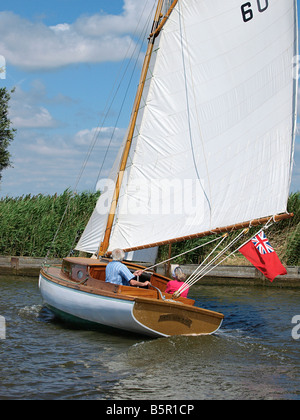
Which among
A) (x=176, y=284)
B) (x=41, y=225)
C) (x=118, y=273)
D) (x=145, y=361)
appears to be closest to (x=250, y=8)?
(x=176, y=284)

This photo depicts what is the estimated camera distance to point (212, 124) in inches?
484

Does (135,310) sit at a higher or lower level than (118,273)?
lower

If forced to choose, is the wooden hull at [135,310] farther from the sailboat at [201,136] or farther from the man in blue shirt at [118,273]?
the man in blue shirt at [118,273]

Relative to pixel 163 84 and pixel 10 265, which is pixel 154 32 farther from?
pixel 10 265

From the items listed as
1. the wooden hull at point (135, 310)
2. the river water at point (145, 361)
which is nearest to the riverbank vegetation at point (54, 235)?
the river water at point (145, 361)

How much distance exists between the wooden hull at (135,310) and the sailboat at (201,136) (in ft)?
0.23

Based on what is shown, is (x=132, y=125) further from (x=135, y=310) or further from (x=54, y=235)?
(x=54, y=235)

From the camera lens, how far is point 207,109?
12.4 m

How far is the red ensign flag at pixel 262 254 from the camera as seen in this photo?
11.3 metres

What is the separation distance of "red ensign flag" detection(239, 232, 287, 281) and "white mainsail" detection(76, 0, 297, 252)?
21.3 inches

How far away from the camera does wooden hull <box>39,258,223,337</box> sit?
32.9 ft

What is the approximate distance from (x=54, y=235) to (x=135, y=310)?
1124cm
